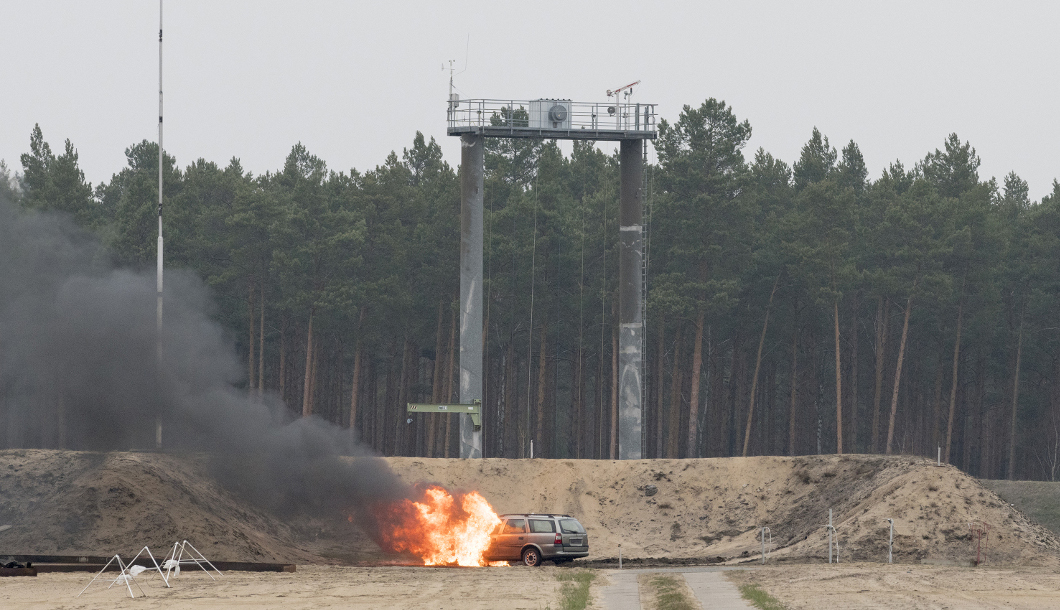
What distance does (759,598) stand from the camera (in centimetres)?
2658

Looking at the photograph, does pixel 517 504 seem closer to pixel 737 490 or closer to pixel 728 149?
pixel 737 490

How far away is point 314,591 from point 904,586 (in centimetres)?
1313

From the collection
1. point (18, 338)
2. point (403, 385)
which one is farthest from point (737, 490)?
point (403, 385)

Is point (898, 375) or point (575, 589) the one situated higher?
point (898, 375)

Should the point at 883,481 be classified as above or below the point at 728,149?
below

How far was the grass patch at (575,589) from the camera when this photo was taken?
25.8 meters

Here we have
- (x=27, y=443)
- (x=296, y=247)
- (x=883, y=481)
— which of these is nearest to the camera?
(x=883, y=481)

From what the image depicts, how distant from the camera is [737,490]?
46.9 meters

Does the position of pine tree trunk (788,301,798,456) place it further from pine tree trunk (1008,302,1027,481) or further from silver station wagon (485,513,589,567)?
silver station wagon (485,513,589,567)

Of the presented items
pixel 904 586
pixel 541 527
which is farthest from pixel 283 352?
pixel 904 586

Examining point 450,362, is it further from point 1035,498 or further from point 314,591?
point 314,591

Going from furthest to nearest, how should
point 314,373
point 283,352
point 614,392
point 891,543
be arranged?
point 283,352
point 614,392
point 314,373
point 891,543

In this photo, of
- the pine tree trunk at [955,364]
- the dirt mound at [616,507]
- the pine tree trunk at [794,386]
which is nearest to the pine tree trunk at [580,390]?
the pine tree trunk at [794,386]

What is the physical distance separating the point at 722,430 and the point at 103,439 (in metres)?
43.8
